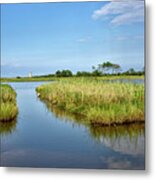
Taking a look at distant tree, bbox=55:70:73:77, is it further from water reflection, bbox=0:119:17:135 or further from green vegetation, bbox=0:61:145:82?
water reflection, bbox=0:119:17:135

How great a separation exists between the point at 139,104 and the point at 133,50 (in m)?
0.23

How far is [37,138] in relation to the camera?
76.2 inches

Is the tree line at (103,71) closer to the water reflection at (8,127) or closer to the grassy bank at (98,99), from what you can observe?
the grassy bank at (98,99)

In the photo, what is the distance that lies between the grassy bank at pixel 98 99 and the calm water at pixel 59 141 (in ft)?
0.12

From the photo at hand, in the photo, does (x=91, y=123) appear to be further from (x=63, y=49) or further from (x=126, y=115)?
(x=63, y=49)

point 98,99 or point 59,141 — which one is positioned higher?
point 98,99

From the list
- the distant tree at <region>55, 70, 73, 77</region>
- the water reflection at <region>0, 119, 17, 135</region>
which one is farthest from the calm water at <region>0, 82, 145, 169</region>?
the distant tree at <region>55, 70, 73, 77</region>

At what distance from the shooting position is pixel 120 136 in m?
1.90

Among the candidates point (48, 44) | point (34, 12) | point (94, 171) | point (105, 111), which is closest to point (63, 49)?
point (48, 44)

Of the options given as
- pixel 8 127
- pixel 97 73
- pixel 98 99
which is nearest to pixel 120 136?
pixel 98 99

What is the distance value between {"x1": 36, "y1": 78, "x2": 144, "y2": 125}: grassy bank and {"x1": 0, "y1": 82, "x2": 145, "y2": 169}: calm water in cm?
4

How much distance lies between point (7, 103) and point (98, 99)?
1.30 ft

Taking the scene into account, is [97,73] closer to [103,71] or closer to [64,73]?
[103,71]

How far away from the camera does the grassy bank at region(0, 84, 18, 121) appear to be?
6.41ft
